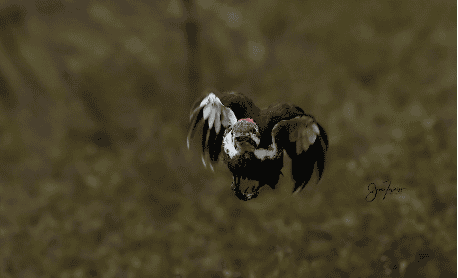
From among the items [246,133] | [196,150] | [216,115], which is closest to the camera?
[246,133]

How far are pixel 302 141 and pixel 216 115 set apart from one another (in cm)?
30

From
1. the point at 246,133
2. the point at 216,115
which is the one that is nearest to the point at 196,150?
the point at 216,115

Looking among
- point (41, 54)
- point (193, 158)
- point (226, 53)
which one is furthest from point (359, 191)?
point (41, 54)

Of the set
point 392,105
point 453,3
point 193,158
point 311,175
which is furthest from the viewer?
point 193,158

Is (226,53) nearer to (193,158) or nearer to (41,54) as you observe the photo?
(193,158)

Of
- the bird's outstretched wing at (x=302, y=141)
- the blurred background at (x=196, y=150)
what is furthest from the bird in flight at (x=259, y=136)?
the blurred background at (x=196, y=150)

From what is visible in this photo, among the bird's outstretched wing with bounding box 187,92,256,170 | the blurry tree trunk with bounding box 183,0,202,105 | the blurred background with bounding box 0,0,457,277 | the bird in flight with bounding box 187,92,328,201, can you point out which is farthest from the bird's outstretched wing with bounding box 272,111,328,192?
the blurry tree trunk with bounding box 183,0,202,105

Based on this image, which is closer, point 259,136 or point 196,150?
point 259,136

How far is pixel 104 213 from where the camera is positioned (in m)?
1.25

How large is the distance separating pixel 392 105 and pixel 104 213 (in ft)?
5.11

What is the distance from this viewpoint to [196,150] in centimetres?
110

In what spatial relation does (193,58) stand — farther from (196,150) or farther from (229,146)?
(229,146)

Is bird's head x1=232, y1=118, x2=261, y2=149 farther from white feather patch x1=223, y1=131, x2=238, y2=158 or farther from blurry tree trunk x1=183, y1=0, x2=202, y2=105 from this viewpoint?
blurry tree trunk x1=183, y1=0, x2=202, y2=105

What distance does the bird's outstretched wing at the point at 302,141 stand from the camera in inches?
28.4
